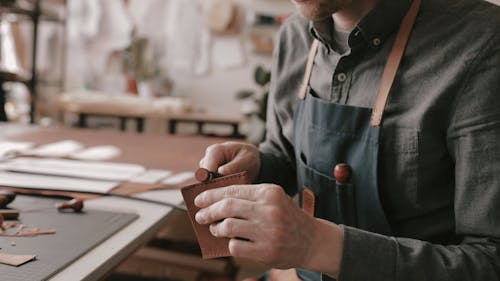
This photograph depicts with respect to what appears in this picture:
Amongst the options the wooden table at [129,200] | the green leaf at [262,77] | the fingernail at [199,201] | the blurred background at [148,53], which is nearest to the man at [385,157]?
the fingernail at [199,201]

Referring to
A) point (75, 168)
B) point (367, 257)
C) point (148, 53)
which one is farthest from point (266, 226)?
point (148, 53)

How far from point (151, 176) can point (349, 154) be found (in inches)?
24.1

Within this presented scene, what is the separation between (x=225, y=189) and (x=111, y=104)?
3.12 metres

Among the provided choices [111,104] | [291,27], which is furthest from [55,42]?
[291,27]

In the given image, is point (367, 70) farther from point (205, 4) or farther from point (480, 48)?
point (205, 4)

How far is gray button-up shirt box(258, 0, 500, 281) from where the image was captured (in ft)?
2.63

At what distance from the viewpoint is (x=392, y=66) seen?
975 mm

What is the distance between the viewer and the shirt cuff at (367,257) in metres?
0.77

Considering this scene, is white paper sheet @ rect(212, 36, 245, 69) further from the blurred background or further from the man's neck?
the man's neck

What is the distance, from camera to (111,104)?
146 inches

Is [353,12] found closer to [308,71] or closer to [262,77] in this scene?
[308,71]

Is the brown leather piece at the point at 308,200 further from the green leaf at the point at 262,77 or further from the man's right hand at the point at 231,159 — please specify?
the green leaf at the point at 262,77

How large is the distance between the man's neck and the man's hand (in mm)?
498

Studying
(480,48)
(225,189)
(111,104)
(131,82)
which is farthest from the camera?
(131,82)
